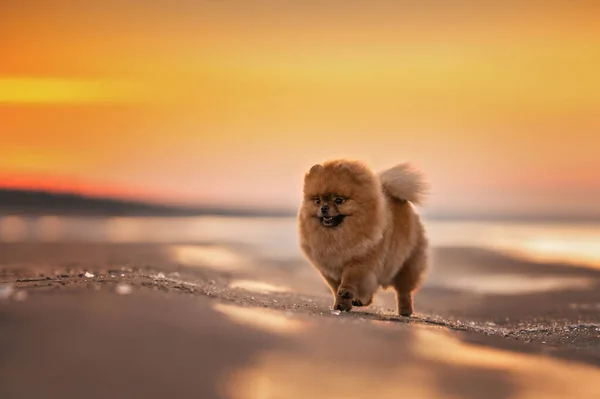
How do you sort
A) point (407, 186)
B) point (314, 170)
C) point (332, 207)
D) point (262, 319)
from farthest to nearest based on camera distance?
1. point (407, 186)
2. point (314, 170)
3. point (332, 207)
4. point (262, 319)

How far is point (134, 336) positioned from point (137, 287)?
3.43 ft

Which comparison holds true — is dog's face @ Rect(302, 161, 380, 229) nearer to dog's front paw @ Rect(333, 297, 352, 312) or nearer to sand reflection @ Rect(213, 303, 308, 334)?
dog's front paw @ Rect(333, 297, 352, 312)

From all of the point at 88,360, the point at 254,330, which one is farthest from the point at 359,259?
the point at 88,360

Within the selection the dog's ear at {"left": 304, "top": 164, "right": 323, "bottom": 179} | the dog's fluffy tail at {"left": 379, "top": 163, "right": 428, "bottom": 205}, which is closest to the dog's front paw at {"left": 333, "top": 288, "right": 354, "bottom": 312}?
the dog's ear at {"left": 304, "top": 164, "right": 323, "bottom": 179}

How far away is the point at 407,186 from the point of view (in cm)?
658

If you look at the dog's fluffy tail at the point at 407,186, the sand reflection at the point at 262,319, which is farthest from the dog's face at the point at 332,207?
the sand reflection at the point at 262,319

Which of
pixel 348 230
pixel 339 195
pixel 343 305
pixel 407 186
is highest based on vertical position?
pixel 407 186

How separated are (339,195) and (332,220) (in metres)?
0.24

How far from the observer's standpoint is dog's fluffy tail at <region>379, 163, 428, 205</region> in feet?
21.5

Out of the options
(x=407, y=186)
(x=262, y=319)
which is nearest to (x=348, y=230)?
(x=407, y=186)

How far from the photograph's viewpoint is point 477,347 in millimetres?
4145

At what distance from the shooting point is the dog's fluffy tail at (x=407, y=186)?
655 centimetres

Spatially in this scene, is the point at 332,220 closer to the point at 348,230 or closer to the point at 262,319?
the point at 348,230

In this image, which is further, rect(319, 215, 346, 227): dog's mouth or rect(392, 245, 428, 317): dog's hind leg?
rect(392, 245, 428, 317): dog's hind leg
